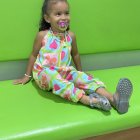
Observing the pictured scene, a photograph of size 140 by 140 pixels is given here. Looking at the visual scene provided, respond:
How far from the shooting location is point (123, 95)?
145 centimetres

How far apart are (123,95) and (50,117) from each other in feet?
1.20

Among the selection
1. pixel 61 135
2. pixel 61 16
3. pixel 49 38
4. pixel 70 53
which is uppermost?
pixel 61 16

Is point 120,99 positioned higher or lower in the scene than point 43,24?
lower

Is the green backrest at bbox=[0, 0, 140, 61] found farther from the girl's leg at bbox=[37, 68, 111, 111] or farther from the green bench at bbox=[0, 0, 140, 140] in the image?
the girl's leg at bbox=[37, 68, 111, 111]

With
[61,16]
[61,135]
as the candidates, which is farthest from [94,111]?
[61,16]

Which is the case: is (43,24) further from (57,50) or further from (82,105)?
(82,105)

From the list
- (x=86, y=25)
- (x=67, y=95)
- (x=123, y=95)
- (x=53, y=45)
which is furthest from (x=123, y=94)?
(x=86, y=25)

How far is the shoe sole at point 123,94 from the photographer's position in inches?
57.0

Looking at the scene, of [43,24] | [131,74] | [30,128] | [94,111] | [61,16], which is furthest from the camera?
[131,74]

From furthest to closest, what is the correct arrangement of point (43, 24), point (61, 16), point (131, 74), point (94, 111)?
point (131, 74) → point (43, 24) → point (61, 16) → point (94, 111)

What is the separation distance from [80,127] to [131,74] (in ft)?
2.21

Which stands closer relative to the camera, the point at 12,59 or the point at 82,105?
the point at 82,105

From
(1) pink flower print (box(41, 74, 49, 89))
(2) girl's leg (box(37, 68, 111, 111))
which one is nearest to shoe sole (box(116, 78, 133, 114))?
(2) girl's leg (box(37, 68, 111, 111))

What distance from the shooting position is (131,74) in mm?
1909
